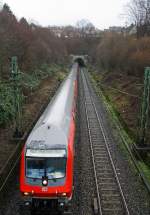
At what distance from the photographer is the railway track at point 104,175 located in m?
13.9

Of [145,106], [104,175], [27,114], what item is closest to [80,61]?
A: [27,114]

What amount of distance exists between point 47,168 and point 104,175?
16.5ft

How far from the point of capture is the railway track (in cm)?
1394

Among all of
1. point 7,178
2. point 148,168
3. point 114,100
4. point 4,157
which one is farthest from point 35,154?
point 114,100

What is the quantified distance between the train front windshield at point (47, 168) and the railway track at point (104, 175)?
95.6 inches

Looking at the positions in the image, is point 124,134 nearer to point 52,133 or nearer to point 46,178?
point 52,133

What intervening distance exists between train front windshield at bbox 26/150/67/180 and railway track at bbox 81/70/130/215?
2447 millimetres

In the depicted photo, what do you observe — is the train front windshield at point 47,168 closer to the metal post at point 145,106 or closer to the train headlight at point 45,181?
the train headlight at point 45,181

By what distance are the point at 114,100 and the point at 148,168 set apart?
749 inches

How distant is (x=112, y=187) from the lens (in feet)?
51.5

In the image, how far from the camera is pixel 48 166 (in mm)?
12719

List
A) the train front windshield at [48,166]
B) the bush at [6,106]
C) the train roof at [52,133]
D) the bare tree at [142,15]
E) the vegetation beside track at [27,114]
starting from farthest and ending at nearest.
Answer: the bare tree at [142,15]
the bush at [6,106]
the vegetation beside track at [27,114]
the train roof at [52,133]
the train front windshield at [48,166]

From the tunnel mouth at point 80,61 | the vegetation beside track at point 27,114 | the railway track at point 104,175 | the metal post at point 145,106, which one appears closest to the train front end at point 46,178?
the railway track at point 104,175

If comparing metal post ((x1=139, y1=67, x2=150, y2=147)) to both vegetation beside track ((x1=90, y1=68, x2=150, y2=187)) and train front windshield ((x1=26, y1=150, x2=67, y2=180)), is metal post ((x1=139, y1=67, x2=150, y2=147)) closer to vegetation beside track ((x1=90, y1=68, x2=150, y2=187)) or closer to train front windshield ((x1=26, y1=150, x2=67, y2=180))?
vegetation beside track ((x1=90, y1=68, x2=150, y2=187))
